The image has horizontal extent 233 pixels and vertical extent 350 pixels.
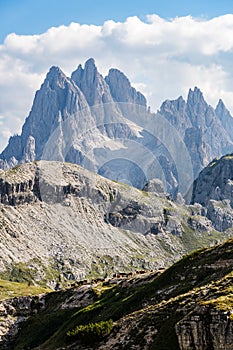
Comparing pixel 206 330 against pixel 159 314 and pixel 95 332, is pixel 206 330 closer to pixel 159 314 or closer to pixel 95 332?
pixel 159 314

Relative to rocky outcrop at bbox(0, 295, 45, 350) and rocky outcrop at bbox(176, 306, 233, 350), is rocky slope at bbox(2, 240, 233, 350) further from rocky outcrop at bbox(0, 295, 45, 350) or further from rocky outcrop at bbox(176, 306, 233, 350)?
rocky outcrop at bbox(0, 295, 45, 350)

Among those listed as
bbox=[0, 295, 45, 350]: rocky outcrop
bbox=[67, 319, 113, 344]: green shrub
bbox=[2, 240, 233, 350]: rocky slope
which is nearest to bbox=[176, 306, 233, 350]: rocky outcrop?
bbox=[2, 240, 233, 350]: rocky slope

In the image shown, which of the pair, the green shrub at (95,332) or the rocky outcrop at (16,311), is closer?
the green shrub at (95,332)

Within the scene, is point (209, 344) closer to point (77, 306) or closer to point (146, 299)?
point (146, 299)

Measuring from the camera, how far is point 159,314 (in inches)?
2272

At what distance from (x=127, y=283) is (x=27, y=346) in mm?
Answer: 23687

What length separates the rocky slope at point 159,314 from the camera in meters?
45.7

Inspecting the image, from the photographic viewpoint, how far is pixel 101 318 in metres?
75.7


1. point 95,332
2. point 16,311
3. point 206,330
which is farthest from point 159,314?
point 16,311

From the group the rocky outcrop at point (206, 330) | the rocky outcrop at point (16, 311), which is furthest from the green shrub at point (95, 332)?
the rocky outcrop at point (16, 311)

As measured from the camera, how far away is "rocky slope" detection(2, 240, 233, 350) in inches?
1797

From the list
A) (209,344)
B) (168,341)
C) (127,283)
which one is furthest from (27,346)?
(209,344)

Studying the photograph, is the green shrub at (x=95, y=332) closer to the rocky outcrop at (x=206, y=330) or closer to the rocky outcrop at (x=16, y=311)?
the rocky outcrop at (x=206, y=330)

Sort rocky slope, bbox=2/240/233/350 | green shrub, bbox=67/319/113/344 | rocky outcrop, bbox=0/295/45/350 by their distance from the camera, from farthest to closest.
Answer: rocky outcrop, bbox=0/295/45/350 → green shrub, bbox=67/319/113/344 → rocky slope, bbox=2/240/233/350
